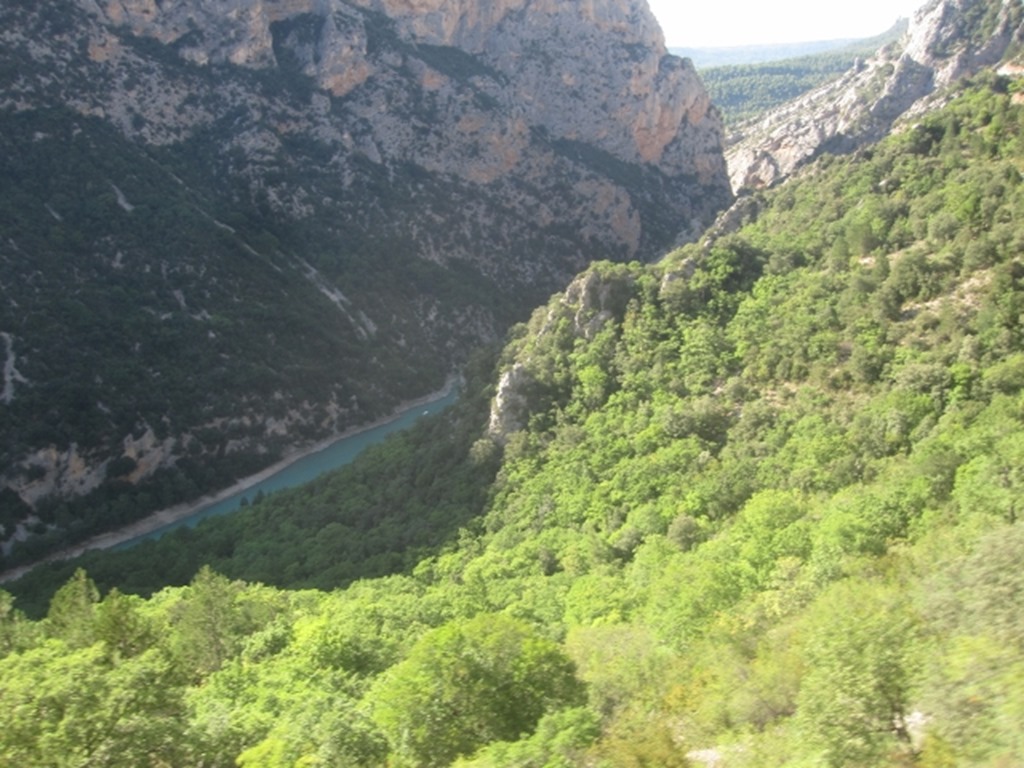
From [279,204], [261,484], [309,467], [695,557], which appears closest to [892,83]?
[279,204]

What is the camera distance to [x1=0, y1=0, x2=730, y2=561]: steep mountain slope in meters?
62.5

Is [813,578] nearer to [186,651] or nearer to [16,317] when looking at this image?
[186,651]

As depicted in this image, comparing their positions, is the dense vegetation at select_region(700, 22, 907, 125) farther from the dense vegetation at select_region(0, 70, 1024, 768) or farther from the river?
the dense vegetation at select_region(0, 70, 1024, 768)

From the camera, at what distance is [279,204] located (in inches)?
3629

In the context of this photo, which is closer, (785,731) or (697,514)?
(785,731)

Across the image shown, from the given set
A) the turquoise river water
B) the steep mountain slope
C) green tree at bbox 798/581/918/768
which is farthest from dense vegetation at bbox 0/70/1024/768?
the steep mountain slope

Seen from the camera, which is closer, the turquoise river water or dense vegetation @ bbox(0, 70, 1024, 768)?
dense vegetation @ bbox(0, 70, 1024, 768)

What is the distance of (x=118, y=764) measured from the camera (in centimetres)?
1198

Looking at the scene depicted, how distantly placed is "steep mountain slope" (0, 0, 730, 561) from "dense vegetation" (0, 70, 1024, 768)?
2040 centimetres

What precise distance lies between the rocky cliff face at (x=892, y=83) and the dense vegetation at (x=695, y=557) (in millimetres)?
75665

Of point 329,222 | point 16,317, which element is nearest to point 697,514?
point 16,317

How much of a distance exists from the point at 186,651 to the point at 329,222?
76713 mm

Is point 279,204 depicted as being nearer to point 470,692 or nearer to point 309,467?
point 309,467

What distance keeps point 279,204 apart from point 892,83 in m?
87.3
